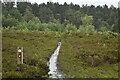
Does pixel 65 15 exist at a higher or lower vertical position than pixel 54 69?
higher

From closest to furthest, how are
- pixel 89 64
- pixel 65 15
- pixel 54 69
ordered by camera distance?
pixel 54 69 → pixel 89 64 → pixel 65 15

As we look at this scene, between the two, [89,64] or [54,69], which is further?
[89,64]

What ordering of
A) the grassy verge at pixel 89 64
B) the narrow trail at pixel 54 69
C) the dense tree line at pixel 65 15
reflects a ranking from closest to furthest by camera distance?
the narrow trail at pixel 54 69 < the grassy verge at pixel 89 64 < the dense tree line at pixel 65 15

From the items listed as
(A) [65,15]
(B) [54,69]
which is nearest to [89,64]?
(B) [54,69]

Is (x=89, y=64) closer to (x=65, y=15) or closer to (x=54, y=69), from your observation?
(x=54, y=69)

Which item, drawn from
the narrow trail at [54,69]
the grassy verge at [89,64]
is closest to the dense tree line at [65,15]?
the grassy verge at [89,64]

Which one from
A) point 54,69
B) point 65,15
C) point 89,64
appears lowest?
point 54,69

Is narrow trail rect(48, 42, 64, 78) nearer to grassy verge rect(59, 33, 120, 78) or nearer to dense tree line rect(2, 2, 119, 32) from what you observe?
grassy verge rect(59, 33, 120, 78)

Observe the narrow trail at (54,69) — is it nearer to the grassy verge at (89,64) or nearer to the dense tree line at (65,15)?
the grassy verge at (89,64)

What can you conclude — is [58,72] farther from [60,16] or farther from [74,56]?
[60,16]

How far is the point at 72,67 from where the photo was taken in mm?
20312

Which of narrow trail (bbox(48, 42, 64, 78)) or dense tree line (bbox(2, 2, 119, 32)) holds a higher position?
dense tree line (bbox(2, 2, 119, 32))

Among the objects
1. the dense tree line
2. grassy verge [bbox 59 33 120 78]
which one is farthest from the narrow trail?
the dense tree line

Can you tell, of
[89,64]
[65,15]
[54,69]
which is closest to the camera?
[54,69]
